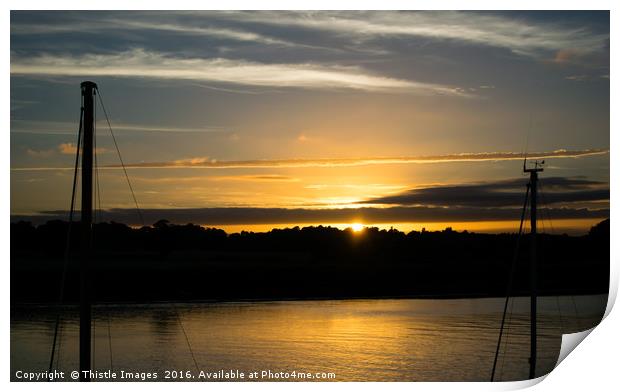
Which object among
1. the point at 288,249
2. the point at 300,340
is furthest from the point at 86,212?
the point at 300,340

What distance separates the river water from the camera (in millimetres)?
13172

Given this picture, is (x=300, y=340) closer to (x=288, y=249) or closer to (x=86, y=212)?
(x=288, y=249)

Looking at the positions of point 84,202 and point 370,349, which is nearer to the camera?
point 84,202

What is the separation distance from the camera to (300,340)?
16.7 meters

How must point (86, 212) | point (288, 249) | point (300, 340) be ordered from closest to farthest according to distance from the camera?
point (86, 212), point (288, 249), point (300, 340)

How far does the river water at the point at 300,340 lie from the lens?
13172mm

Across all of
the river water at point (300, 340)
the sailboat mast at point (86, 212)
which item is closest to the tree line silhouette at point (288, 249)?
the sailboat mast at point (86, 212)

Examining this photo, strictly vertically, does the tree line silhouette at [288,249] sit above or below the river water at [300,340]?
above

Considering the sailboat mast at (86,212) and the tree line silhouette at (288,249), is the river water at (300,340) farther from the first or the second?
the sailboat mast at (86,212)

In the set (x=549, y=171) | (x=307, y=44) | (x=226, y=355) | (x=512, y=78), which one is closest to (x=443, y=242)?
(x=549, y=171)

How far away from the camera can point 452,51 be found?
6770 mm

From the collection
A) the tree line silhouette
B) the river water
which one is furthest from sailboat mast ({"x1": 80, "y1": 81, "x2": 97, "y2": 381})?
the river water

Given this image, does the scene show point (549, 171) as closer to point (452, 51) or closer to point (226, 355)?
point (452, 51)

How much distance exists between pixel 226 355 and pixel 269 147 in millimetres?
8019
